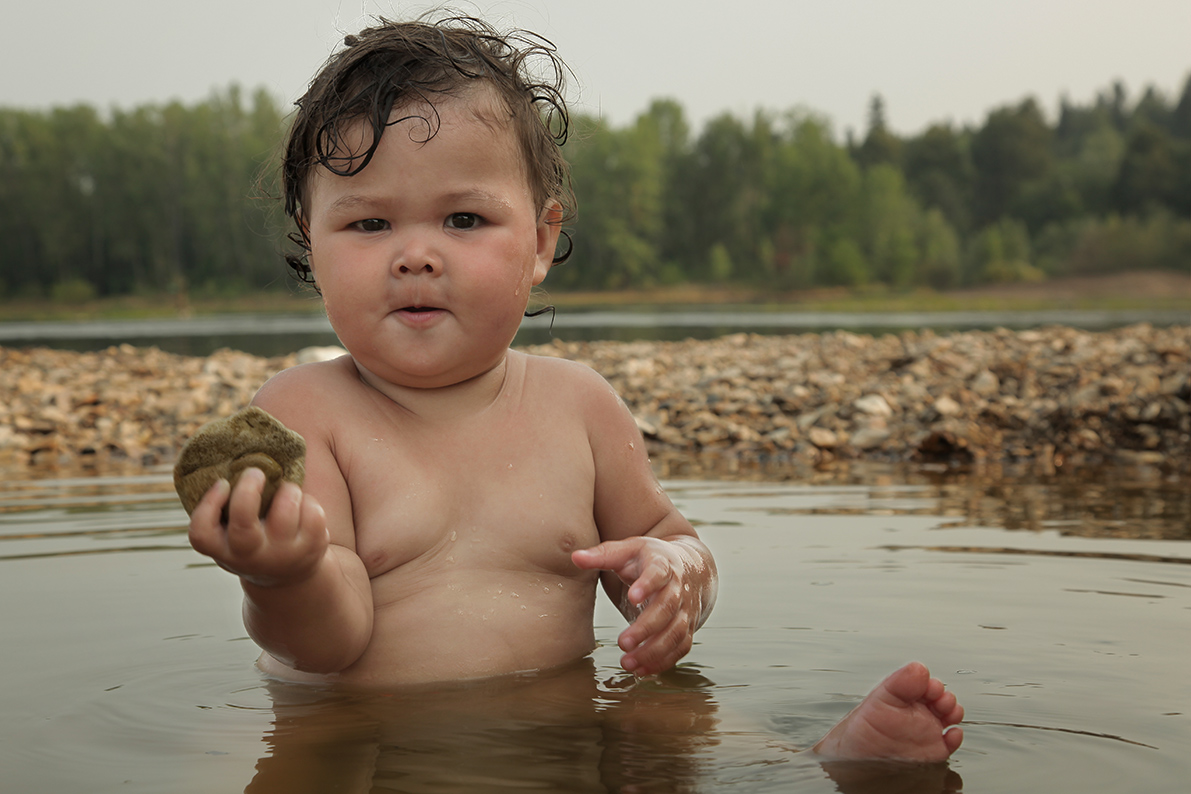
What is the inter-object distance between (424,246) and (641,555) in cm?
65

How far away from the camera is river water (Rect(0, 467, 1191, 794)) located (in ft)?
5.11

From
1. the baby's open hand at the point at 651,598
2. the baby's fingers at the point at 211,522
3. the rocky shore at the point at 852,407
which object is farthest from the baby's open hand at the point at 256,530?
the rocky shore at the point at 852,407

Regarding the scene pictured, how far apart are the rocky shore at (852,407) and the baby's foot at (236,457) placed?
4.52 meters

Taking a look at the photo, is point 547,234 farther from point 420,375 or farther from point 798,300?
point 798,300

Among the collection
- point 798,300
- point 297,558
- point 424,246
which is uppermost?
point 424,246

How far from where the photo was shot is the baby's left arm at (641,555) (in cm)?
174

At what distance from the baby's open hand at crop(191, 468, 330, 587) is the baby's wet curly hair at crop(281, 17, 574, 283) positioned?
2.47 ft

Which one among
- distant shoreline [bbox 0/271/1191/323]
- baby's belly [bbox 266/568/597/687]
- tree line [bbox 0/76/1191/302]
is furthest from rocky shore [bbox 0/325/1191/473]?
tree line [bbox 0/76/1191/302]

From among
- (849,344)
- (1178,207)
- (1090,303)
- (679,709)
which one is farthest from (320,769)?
(1178,207)

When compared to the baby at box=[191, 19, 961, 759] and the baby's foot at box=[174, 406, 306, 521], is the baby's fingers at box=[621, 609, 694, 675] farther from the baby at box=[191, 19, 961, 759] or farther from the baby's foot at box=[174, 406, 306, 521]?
the baby's foot at box=[174, 406, 306, 521]

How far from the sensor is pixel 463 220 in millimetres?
1988

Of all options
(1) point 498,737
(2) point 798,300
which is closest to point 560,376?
(1) point 498,737

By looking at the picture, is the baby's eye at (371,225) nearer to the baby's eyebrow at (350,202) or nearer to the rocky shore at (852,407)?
the baby's eyebrow at (350,202)

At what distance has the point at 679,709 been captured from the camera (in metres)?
1.88
